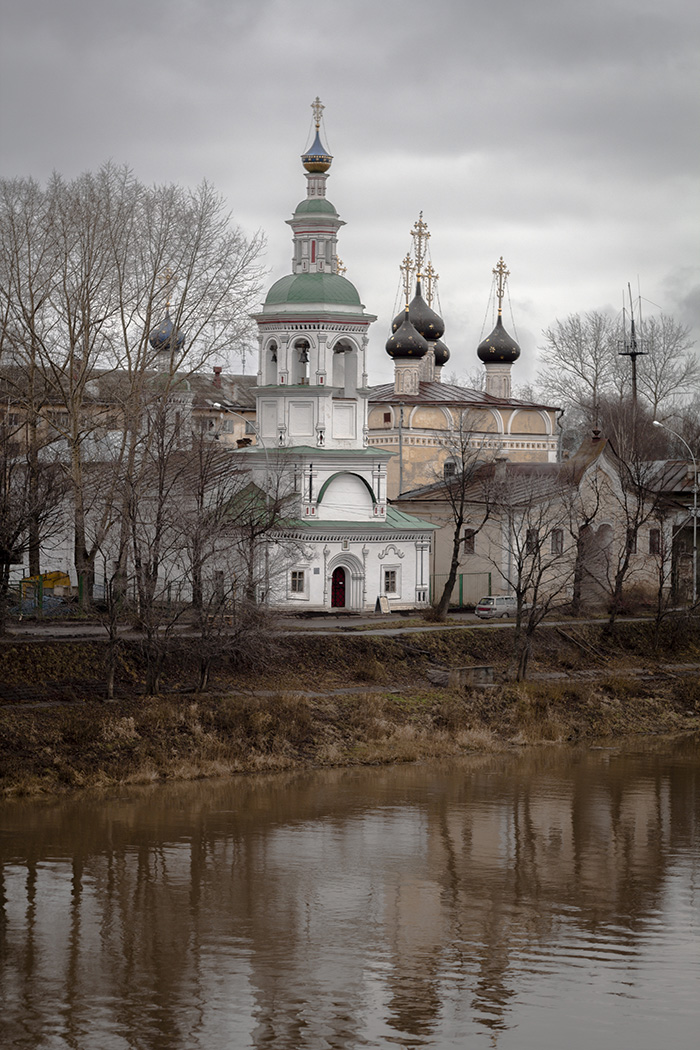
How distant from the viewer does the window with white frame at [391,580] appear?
126 feet

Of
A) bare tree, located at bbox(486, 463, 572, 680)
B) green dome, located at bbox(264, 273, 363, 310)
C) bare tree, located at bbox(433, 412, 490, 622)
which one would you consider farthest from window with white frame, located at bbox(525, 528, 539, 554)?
green dome, located at bbox(264, 273, 363, 310)

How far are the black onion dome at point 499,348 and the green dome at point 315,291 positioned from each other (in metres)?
18.3

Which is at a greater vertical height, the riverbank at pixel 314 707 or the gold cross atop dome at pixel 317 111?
the gold cross atop dome at pixel 317 111

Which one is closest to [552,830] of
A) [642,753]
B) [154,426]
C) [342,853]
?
[342,853]

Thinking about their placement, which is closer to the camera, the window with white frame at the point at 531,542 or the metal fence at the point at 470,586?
the window with white frame at the point at 531,542

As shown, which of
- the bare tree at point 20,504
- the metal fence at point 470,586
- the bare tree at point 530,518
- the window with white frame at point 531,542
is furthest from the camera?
the metal fence at point 470,586

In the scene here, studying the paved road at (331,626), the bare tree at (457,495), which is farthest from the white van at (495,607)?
the bare tree at (457,495)

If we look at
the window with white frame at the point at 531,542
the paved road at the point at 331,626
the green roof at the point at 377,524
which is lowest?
the paved road at the point at 331,626

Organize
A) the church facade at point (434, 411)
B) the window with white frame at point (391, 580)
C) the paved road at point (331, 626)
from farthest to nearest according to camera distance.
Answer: the church facade at point (434, 411), the window with white frame at point (391, 580), the paved road at point (331, 626)

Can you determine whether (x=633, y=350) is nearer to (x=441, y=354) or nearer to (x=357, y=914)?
(x=441, y=354)

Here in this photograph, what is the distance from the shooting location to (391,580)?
38562 mm

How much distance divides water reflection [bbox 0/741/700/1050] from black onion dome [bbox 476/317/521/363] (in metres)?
31.9

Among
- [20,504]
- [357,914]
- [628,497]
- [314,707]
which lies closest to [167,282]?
[20,504]

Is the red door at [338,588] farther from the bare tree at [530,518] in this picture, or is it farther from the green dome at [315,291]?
the green dome at [315,291]
